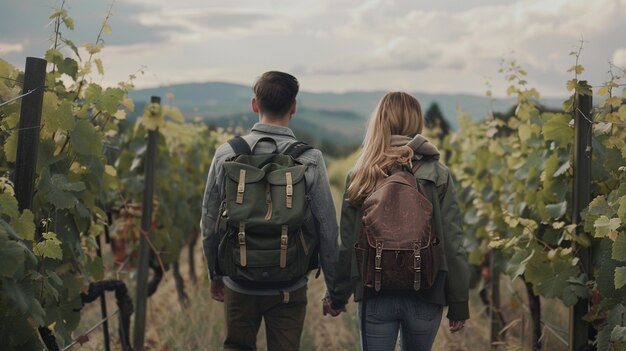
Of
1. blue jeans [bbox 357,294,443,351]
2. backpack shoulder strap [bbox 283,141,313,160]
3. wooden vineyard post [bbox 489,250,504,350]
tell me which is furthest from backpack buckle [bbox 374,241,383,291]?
wooden vineyard post [bbox 489,250,504,350]

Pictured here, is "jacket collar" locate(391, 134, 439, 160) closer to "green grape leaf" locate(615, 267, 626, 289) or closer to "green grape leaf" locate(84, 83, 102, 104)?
"green grape leaf" locate(615, 267, 626, 289)

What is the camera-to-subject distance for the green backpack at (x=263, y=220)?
344 centimetres

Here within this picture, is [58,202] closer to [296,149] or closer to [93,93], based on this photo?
[93,93]

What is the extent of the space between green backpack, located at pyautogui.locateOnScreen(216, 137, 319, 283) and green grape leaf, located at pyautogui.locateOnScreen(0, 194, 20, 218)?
0.94m

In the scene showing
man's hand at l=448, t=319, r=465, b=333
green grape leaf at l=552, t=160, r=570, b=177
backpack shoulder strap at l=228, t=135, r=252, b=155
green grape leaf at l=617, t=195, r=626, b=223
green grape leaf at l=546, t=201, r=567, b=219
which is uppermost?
backpack shoulder strap at l=228, t=135, r=252, b=155

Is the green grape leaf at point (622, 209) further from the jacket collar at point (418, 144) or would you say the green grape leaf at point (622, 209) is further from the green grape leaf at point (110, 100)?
the green grape leaf at point (110, 100)

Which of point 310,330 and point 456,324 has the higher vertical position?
point 456,324

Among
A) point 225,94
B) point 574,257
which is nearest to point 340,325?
point 574,257

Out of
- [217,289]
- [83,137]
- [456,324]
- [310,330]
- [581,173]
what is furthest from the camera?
[310,330]

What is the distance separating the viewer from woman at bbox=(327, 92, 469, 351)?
11.3 feet

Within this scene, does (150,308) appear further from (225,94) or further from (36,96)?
(225,94)

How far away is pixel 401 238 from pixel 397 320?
0.37m

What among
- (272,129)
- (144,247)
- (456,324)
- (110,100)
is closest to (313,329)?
(144,247)

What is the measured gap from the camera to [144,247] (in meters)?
5.85
